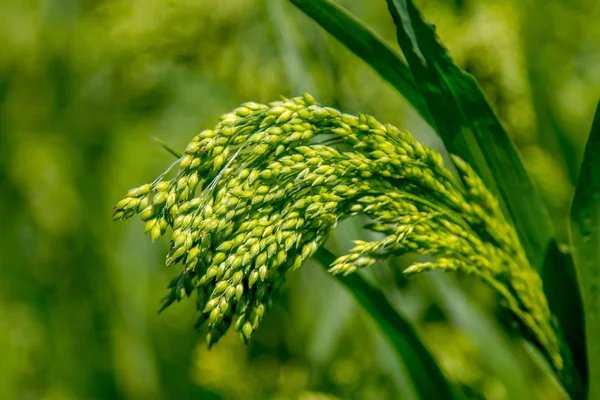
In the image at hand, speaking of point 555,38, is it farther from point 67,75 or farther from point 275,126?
point 67,75

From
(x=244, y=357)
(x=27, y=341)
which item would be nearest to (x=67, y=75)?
(x=27, y=341)

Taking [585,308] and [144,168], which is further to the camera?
[144,168]

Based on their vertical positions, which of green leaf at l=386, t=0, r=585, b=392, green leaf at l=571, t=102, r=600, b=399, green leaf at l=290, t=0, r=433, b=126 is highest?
green leaf at l=290, t=0, r=433, b=126

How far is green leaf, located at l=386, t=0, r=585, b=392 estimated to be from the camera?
1.01 meters

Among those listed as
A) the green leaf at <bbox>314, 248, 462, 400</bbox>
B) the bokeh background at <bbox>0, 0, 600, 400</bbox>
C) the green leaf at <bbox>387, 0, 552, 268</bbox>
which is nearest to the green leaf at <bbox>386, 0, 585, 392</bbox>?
the green leaf at <bbox>387, 0, 552, 268</bbox>

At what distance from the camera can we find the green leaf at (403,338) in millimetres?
1131

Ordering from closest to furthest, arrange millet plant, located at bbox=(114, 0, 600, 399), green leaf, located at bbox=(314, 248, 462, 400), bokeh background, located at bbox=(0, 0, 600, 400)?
millet plant, located at bbox=(114, 0, 600, 399)
green leaf, located at bbox=(314, 248, 462, 400)
bokeh background, located at bbox=(0, 0, 600, 400)

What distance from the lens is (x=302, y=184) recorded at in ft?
3.17

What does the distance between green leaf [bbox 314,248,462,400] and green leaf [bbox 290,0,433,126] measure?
300 mm

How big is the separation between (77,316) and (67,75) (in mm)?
1073

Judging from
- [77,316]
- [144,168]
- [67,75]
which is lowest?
[77,316]

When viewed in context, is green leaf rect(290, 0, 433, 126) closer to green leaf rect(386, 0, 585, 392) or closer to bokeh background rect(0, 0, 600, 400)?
green leaf rect(386, 0, 585, 392)

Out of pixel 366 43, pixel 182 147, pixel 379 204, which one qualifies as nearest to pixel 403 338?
pixel 379 204

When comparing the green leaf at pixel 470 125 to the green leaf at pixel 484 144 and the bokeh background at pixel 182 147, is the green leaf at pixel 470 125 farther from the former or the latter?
the bokeh background at pixel 182 147
